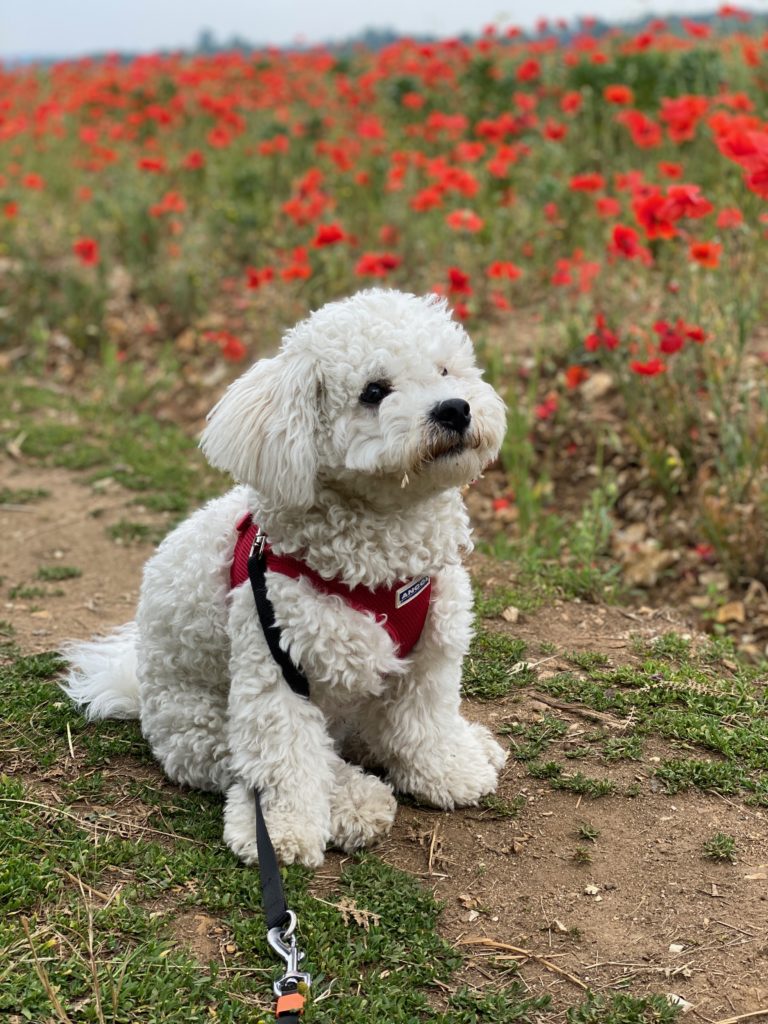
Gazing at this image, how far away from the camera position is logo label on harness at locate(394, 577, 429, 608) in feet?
9.87

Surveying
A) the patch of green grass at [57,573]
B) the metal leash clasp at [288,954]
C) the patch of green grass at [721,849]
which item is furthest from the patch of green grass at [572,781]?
the patch of green grass at [57,573]

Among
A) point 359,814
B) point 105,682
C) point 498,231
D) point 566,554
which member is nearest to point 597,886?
point 359,814

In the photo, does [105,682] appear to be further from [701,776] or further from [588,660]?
[701,776]

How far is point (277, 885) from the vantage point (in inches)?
107

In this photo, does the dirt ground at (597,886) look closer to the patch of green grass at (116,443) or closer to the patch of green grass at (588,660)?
the patch of green grass at (588,660)

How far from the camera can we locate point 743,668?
13.3ft

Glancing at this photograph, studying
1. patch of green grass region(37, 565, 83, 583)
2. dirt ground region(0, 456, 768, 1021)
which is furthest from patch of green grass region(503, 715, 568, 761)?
patch of green grass region(37, 565, 83, 583)

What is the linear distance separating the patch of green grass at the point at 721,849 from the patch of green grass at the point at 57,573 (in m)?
3.28

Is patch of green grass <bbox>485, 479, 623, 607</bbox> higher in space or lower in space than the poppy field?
lower

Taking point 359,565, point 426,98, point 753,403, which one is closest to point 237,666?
point 359,565

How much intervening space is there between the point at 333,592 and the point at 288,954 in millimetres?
930

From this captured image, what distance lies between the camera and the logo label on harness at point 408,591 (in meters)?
3.01

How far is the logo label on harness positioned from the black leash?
336 mm

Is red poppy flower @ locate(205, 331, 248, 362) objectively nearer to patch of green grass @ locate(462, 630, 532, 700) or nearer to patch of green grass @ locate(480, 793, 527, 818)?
patch of green grass @ locate(462, 630, 532, 700)
